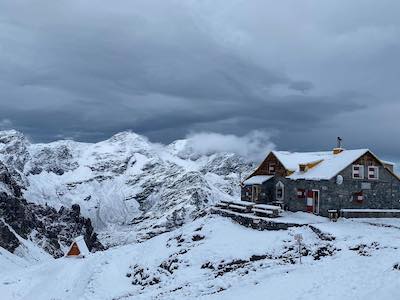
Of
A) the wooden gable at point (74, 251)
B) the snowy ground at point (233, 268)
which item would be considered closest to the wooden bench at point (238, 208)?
the snowy ground at point (233, 268)

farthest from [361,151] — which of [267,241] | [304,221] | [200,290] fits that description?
[200,290]

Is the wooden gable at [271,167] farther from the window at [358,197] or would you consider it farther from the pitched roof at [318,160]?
the window at [358,197]

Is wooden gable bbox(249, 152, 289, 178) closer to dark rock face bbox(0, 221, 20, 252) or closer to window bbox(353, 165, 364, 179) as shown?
window bbox(353, 165, 364, 179)

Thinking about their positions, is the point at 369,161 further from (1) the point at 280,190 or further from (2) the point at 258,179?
(2) the point at 258,179

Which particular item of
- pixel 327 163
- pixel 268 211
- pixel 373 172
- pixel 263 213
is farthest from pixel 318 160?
pixel 268 211

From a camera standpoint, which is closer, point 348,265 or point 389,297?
point 389,297

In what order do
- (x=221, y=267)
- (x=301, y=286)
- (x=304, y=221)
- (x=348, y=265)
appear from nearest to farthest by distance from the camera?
(x=301, y=286), (x=348, y=265), (x=221, y=267), (x=304, y=221)

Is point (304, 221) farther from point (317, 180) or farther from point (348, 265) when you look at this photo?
point (348, 265)

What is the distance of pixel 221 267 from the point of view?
111 ft

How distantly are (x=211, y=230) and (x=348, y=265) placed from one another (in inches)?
758

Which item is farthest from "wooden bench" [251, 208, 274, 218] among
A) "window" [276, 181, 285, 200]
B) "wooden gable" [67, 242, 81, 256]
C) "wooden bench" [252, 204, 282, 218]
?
"wooden gable" [67, 242, 81, 256]

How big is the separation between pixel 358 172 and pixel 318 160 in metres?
5.47

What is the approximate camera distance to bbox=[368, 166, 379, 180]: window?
156 feet

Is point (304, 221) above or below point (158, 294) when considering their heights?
above
